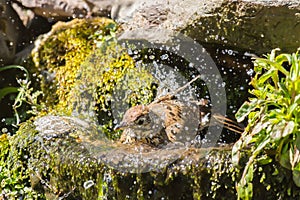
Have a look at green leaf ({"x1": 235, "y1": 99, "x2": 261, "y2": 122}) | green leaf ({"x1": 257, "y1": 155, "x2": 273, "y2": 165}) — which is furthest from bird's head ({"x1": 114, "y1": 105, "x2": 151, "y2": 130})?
green leaf ({"x1": 257, "y1": 155, "x2": 273, "y2": 165})

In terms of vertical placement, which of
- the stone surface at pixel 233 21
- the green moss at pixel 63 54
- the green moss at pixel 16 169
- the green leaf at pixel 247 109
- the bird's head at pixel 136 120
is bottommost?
the green moss at pixel 16 169

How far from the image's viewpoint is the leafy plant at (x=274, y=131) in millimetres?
3020

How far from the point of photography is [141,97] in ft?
14.6

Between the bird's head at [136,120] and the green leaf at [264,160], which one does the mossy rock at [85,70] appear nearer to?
the bird's head at [136,120]

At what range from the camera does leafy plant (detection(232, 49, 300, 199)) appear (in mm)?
3020

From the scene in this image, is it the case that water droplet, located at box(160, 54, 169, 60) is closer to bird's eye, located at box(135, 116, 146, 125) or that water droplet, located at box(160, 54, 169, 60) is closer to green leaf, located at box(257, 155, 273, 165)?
bird's eye, located at box(135, 116, 146, 125)

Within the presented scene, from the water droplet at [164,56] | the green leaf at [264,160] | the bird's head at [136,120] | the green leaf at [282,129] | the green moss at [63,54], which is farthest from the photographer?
the green moss at [63,54]

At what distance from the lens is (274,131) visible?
3.03 m

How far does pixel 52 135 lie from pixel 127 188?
61cm

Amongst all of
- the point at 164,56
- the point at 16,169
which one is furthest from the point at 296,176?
the point at 16,169

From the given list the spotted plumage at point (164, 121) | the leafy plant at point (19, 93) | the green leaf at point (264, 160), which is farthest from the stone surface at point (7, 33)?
the green leaf at point (264, 160)

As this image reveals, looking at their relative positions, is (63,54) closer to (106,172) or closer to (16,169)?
(16,169)

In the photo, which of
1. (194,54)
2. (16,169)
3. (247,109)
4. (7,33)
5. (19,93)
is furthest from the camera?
(7,33)

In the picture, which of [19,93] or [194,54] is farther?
[19,93]
